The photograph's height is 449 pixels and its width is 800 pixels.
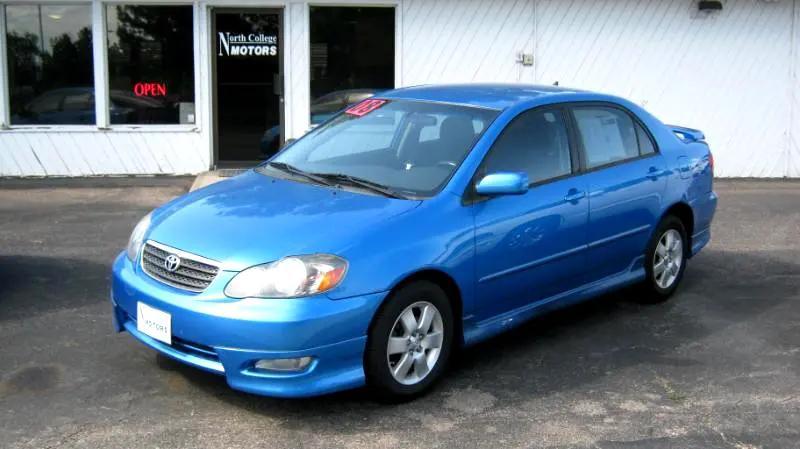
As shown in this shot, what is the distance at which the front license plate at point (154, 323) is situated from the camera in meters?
4.41

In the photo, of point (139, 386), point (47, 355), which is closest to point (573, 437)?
point (139, 386)

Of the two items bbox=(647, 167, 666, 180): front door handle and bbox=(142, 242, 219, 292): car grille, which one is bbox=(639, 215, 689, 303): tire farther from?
bbox=(142, 242, 219, 292): car grille

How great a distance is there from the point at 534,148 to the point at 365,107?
1.25 meters

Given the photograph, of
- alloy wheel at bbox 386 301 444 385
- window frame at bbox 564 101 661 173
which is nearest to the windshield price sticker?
→ window frame at bbox 564 101 661 173

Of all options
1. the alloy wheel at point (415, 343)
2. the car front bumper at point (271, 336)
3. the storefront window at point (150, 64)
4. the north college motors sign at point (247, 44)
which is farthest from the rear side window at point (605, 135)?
the storefront window at point (150, 64)

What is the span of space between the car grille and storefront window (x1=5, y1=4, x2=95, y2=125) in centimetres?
789

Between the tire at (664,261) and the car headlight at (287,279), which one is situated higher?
the car headlight at (287,279)

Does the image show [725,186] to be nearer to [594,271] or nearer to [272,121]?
[272,121]

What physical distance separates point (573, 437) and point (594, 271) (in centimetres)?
170

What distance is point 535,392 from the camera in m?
4.86

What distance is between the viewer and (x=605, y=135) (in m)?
6.06

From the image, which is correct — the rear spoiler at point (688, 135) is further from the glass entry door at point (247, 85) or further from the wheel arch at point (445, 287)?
the glass entry door at point (247, 85)

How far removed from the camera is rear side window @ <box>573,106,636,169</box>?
5871mm

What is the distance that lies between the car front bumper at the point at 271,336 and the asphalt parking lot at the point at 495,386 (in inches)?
10.7
